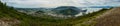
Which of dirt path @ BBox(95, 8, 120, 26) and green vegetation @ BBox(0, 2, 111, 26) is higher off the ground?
dirt path @ BBox(95, 8, 120, 26)

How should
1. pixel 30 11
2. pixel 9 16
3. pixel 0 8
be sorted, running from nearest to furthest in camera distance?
1. pixel 9 16
2. pixel 0 8
3. pixel 30 11

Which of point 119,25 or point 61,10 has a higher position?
point 119,25

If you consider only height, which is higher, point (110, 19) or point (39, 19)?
point (110, 19)

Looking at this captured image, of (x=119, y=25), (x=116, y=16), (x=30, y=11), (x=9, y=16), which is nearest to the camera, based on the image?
(x=119, y=25)

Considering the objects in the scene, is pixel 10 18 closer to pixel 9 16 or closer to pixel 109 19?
pixel 9 16

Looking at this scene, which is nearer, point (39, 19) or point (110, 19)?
point (110, 19)

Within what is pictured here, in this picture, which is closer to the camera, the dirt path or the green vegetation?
the dirt path

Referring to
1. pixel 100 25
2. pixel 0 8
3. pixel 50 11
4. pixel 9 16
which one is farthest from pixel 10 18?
pixel 50 11

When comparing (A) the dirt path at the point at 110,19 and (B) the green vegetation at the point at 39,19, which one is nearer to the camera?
(A) the dirt path at the point at 110,19

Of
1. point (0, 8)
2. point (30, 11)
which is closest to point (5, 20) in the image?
point (0, 8)

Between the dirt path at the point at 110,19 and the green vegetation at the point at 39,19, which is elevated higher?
the dirt path at the point at 110,19

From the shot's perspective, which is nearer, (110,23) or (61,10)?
(110,23)
